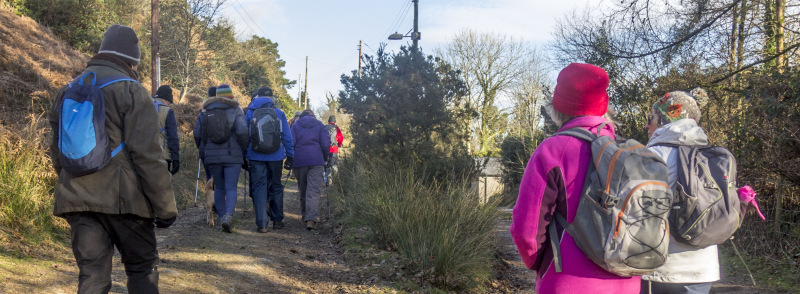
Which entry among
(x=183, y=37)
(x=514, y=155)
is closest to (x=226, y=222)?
(x=514, y=155)

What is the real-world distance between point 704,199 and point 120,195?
9.54 ft

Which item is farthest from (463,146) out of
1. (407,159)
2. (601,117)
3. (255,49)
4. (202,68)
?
(255,49)

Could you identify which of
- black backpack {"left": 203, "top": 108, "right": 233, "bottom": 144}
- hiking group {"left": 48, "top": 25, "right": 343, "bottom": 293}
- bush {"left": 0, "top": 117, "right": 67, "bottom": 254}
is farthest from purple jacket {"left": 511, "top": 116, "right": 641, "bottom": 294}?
black backpack {"left": 203, "top": 108, "right": 233, "bottom": 144}

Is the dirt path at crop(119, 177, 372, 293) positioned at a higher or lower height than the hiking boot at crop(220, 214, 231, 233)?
lower

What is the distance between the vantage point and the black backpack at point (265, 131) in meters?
7.53

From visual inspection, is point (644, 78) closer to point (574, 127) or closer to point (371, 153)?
point (371, 153)

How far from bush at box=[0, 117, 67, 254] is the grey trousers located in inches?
130

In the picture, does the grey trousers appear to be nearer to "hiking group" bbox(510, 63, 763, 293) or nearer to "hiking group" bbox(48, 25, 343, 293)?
"hiking group" bbox(48, 25, 343, 293)

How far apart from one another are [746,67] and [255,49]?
38091 mm

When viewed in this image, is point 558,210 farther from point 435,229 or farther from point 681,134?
point 435,229

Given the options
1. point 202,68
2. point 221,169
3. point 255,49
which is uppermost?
point 255,49

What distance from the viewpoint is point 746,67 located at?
26.9 ft

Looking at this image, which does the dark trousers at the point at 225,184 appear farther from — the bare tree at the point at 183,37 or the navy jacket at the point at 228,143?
the bare tree at the point at 183,37

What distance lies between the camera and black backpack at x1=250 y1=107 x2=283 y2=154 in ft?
24.7
